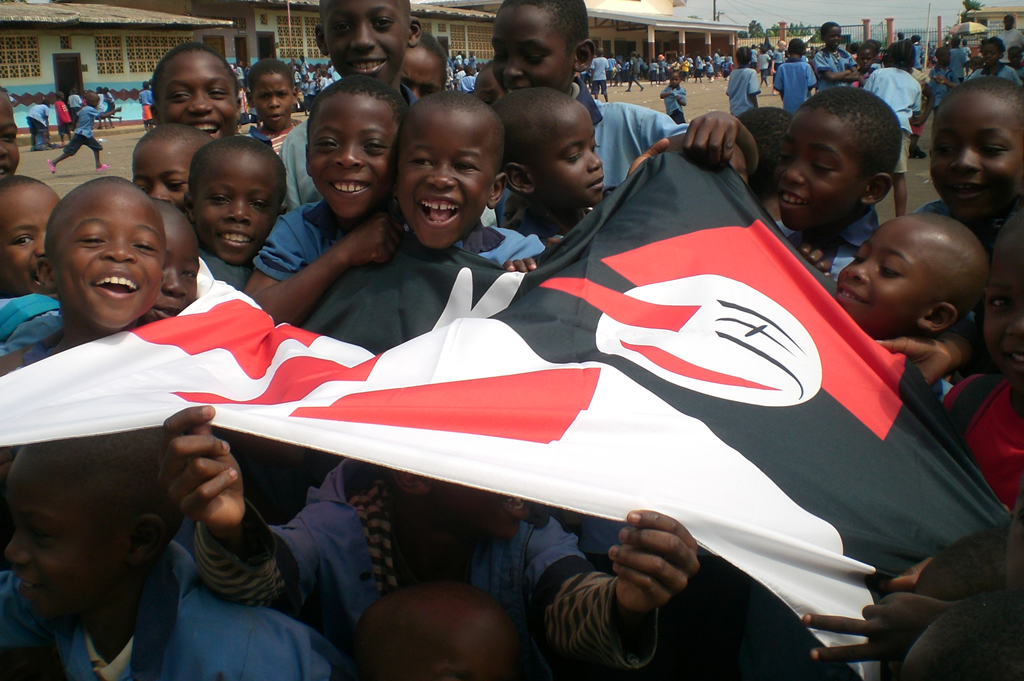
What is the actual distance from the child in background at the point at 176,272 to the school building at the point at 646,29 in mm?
42782

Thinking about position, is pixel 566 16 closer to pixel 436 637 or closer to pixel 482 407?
pixel 482 407

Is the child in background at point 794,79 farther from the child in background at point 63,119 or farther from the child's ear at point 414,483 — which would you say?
the child in background at point 63,119

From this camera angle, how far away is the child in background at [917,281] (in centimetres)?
210

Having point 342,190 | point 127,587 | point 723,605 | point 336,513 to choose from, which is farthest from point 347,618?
point 342,190

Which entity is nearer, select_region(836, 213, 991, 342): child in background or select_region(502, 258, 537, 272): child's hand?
select_region(836, 213, 991, 342): child in background

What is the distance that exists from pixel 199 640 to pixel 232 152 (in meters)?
1.69

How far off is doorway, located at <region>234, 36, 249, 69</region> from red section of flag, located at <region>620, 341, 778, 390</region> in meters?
32.4

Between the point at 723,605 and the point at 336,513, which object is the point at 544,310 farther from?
→ the point at 723,605

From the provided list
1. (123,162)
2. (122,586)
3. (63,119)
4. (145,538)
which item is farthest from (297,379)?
(63,119)

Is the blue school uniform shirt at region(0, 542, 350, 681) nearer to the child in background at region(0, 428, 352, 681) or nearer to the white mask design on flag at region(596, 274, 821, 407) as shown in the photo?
the child in background at region(0, 428, 352, 681)

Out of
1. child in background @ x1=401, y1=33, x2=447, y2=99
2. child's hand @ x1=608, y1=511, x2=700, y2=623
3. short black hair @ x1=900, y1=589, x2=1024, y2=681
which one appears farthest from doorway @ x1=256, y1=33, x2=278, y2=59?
short black hair @ x1=900, y1=589, x2=1024, y2=681

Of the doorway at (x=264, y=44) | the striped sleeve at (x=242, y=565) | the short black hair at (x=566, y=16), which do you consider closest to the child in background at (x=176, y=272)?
the striped sleeve at (x=242, y=565)

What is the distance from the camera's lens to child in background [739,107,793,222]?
296cm

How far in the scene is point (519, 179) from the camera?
2793 mm
